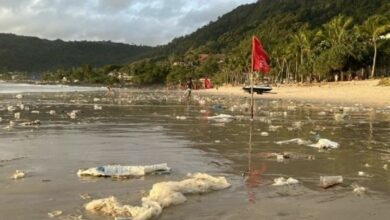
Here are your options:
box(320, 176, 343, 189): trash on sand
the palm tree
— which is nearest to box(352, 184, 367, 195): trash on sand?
box(320, 176, 343, 189): trash on sand

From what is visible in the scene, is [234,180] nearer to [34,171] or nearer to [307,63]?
[34,171]

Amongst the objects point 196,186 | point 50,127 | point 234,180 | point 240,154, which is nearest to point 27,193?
point 196,186

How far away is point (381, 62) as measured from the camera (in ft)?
288

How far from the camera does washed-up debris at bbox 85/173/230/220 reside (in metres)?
6.71

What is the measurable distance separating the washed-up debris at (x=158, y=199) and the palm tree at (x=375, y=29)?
7689 centimetres

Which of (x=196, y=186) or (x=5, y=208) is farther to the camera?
(x=196, y=186)

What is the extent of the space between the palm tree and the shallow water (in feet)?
223

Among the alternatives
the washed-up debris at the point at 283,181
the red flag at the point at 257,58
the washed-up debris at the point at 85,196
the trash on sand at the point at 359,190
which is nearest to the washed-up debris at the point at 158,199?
the washed-up debris at the point at 85,196

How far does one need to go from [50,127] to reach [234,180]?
10.9 m

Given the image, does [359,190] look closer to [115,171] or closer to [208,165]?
[208,165]

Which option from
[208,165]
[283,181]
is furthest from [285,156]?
[283,181]

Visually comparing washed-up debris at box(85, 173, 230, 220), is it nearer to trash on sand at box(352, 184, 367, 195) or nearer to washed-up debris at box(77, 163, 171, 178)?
washed-up debris at box(77, 163, 171, 178)

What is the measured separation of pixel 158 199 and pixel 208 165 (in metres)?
3.53

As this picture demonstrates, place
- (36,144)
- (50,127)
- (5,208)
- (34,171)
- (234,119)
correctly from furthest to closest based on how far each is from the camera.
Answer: (234,119) < (50,127) < (36,144) < (34,171) < (5,208)
